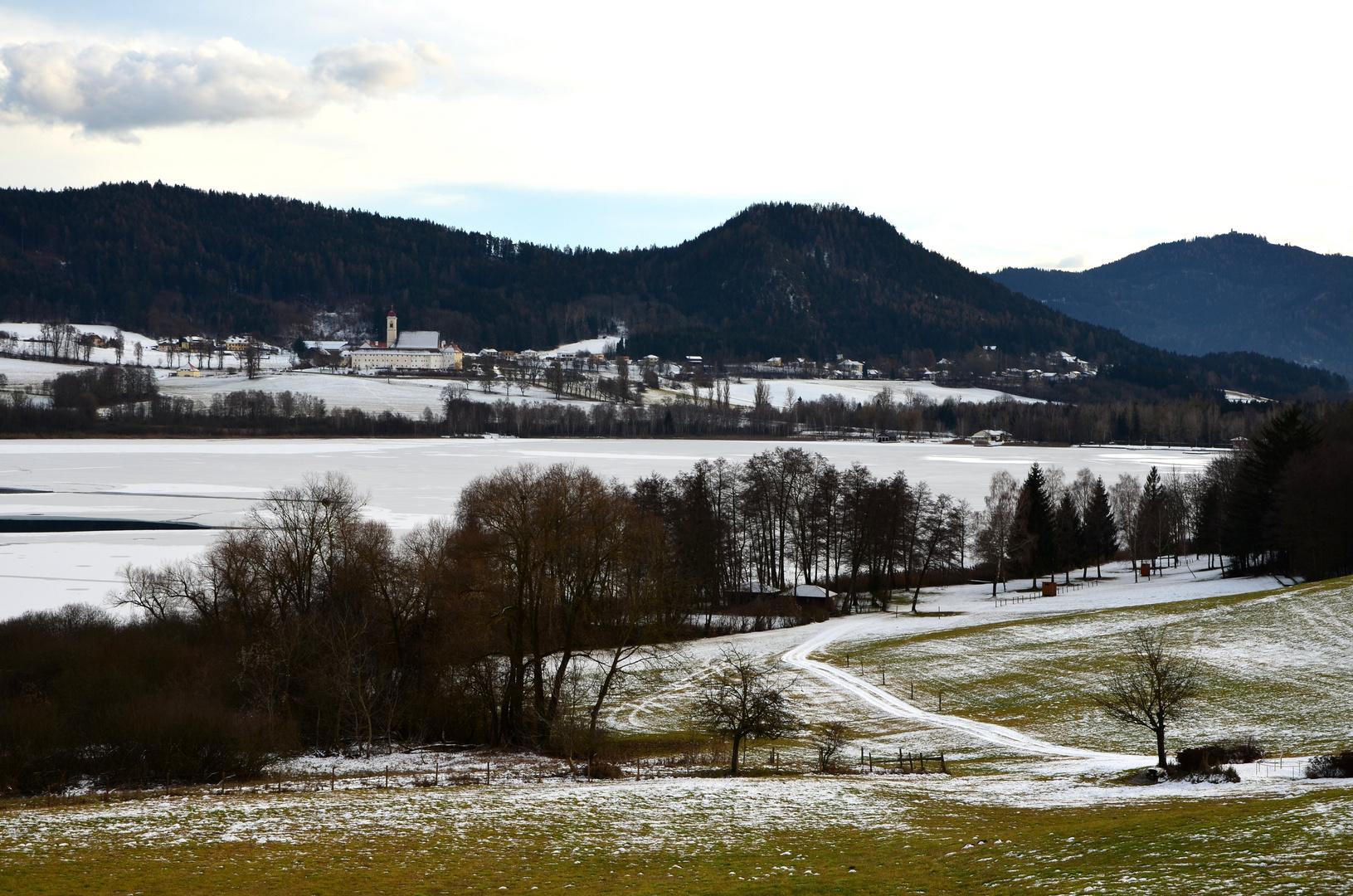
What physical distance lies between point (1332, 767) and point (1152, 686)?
4110 mm

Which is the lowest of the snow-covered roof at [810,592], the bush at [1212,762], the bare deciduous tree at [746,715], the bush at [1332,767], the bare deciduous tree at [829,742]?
the snow-covered roof at [810,592]

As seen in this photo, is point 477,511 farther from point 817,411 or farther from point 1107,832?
point 817,411

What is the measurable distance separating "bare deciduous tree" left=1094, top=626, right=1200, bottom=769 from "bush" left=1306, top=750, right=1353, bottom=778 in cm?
276

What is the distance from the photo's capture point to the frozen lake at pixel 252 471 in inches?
1873

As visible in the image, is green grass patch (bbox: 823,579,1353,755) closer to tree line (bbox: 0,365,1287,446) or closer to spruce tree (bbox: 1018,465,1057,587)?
spruce tree (bbox: 1018,465,1057,587)

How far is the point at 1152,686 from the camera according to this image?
22.3m

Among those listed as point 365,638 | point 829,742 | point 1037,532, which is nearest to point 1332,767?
point 829,742

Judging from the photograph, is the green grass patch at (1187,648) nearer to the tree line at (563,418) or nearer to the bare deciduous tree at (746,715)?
the bare deciduous tree at (746,715)

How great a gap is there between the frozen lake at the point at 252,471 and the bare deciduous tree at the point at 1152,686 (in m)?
38.4

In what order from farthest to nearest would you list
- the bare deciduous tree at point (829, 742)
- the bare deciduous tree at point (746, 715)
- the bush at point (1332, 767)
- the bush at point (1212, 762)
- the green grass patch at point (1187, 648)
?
the green grass patch at point (1187, 648)
the bare deciduous tree at point (829, 742)
the bare deciduous tree at point (746, 715)
the bush at point (1212, 762)
the bush at point (1332, 767)

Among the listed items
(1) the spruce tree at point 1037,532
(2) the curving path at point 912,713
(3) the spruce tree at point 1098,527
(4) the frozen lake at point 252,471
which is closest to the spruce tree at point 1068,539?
(1) the spruce tree at point 1037,532

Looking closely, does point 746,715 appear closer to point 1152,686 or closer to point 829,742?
point 829,742

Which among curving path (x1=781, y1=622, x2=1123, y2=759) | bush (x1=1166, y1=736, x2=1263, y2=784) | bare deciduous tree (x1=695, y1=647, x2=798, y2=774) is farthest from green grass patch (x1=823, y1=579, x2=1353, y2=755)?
bare deciduous tree (x1=695, y1=647, x2=798, y2=774)

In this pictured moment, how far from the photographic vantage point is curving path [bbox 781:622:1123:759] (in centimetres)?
2575
